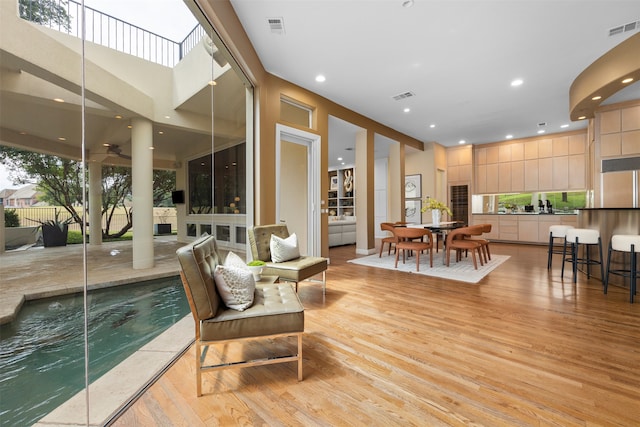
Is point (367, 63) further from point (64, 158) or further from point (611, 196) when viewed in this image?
point (611, 196)

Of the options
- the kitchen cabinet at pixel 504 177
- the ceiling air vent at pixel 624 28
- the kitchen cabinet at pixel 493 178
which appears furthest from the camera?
the kitchen cabinet at pixel 493 178

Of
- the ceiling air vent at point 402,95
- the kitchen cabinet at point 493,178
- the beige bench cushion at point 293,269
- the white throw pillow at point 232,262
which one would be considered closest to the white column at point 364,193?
the ceiling air vent at point 402,95

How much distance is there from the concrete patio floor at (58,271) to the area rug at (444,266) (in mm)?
3950

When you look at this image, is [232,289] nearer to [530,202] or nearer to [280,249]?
[280,249]

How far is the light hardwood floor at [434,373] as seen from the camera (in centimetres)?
146

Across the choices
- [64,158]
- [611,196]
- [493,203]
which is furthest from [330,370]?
[493,203]

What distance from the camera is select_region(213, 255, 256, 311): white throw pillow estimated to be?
1827mm

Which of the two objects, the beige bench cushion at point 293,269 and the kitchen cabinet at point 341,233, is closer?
the beige bench cushion at point 293,269

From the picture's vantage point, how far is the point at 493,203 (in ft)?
29.3

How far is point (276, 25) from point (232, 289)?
3028 mm

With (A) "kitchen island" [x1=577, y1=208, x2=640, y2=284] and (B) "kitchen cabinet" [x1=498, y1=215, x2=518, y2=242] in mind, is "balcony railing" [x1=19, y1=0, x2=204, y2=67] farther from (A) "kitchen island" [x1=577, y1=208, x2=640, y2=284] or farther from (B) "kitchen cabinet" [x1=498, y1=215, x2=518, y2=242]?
(B) "kitchen cabinet" [x1=498, y1=215, x2=518, y2=242]

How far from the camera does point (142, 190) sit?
1.81m

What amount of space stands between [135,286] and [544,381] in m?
2.65

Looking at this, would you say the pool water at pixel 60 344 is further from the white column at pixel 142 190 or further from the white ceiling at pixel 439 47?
the white ceiling at pixel 439 47
